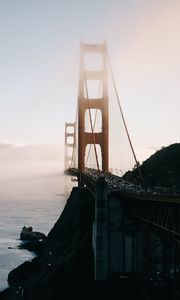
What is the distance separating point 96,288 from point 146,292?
490 cm

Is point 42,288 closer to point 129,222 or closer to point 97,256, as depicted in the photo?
point 97,256

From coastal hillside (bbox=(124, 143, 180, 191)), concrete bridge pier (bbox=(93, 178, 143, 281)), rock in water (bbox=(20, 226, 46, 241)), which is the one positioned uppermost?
coastal hillside (bbox=(124, 143, 180, 191))

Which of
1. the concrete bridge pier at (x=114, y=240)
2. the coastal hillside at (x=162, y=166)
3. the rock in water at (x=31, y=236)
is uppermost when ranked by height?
the coastal hillside at (x=162, y=166)

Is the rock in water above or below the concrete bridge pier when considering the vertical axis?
below

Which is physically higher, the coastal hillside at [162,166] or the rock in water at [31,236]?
the coastal hillside at [162,166]

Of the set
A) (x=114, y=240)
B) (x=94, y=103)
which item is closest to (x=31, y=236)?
(x=94, y=103)

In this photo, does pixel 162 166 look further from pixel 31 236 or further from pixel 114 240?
pixel 114 240

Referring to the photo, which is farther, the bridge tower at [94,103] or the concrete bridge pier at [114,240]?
the bridge tower at [94,103]

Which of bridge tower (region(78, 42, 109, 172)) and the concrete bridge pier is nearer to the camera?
the concrete bridge pier

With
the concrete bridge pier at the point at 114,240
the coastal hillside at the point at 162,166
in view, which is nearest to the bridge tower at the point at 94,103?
the coastal hillside at the point at 162,166

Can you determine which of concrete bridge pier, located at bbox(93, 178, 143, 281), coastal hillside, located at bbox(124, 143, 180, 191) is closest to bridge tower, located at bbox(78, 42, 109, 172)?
coastal hillside, located at bbox(124, 143, 180, 191)

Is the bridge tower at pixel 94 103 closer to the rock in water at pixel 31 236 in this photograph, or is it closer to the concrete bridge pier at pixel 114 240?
the rock in water at pixel 31 236

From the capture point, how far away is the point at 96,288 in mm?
37594

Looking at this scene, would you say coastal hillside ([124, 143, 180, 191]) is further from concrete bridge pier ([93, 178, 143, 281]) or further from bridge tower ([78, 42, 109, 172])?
concrete bridge pier ([93, 178, 143, 281])
